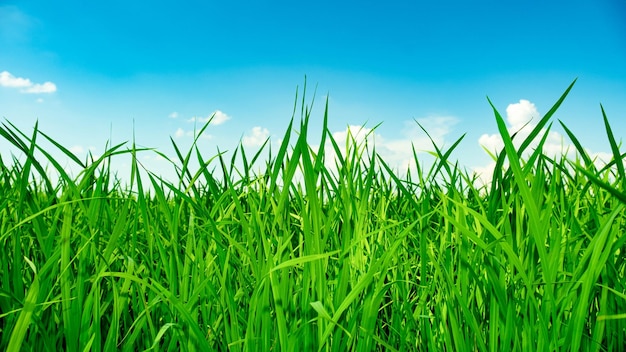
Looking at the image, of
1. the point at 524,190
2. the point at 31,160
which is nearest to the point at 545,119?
the point at 524,190

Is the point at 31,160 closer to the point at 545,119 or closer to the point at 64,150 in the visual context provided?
the point at 64,150

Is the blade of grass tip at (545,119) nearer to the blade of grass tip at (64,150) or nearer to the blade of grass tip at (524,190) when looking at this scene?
the blade of grass tip at (524,190)

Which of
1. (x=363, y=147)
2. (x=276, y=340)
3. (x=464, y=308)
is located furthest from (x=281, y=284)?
(x=363, y=147)

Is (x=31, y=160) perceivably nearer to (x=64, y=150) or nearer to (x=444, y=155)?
(x=64, y=150)

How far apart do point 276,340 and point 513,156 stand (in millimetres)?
477

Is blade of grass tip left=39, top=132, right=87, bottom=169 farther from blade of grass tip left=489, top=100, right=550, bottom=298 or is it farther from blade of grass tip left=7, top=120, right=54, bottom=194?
blade of grass tip left=489, top=100, right=550, bottom=298

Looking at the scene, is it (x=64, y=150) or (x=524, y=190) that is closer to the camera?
(x=524, y=190)

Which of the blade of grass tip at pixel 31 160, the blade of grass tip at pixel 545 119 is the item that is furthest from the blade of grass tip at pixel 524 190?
the blade of grass tip at pixel 31 160

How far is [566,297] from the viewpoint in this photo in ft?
2.48

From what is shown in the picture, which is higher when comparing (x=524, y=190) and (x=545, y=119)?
(x=545, y=119)

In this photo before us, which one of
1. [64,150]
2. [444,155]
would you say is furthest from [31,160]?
[444,155]

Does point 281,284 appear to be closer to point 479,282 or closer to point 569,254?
point 479,282

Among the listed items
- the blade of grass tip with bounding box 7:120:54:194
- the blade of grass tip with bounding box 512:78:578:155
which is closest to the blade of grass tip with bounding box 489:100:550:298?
the blade of grass tip with bounding box 512:78:578:155

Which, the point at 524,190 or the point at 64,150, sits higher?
the point at 64,150
